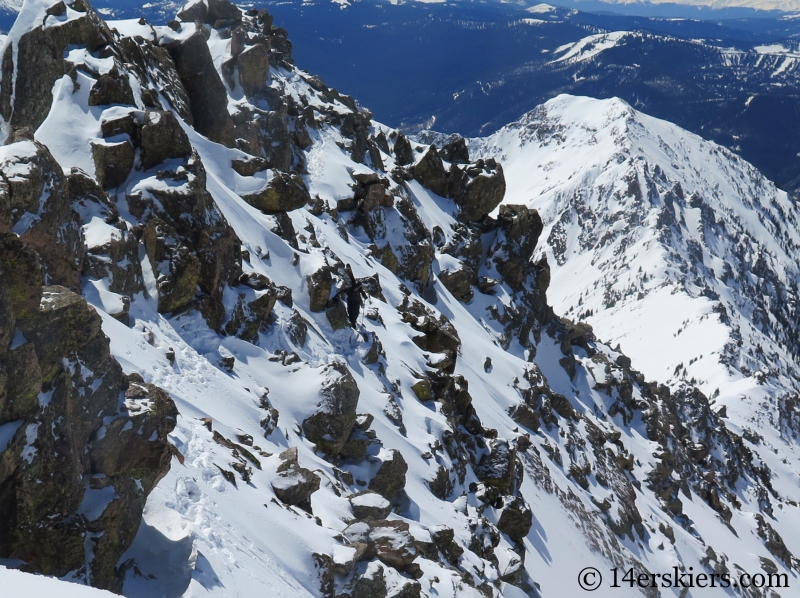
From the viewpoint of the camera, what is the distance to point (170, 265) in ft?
87.6

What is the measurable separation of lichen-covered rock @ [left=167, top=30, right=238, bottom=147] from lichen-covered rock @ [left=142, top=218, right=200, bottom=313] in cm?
2414

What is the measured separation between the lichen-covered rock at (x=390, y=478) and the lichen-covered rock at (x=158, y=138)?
17296mm

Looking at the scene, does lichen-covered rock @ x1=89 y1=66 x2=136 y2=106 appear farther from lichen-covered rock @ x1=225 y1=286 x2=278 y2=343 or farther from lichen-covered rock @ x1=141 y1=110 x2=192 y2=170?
lichen-covered rock @ x1=225 y1=286 x2=278 y2=343

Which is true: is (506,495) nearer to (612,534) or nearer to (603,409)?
(612,534)

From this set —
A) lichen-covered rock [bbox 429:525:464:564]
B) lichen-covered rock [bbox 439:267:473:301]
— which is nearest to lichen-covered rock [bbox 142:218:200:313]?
lichen-covered rock [bbox 429:525:464:564]

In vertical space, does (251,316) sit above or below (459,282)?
above

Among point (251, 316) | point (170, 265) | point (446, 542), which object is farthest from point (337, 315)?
point (446, 542)

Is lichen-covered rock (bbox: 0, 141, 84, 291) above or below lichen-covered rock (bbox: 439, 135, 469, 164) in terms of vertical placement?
above

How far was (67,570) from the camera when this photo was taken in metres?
12.6

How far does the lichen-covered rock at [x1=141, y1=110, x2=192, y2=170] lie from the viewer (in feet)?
93.8

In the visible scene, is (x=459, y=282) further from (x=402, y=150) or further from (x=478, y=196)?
(x=402, y=150)

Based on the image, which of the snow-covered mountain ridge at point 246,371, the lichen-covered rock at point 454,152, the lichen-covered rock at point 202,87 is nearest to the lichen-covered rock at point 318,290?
the snow-covered mountain ridge at point 246,371

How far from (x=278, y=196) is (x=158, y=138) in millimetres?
13205

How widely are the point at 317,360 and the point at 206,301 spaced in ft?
23.7
